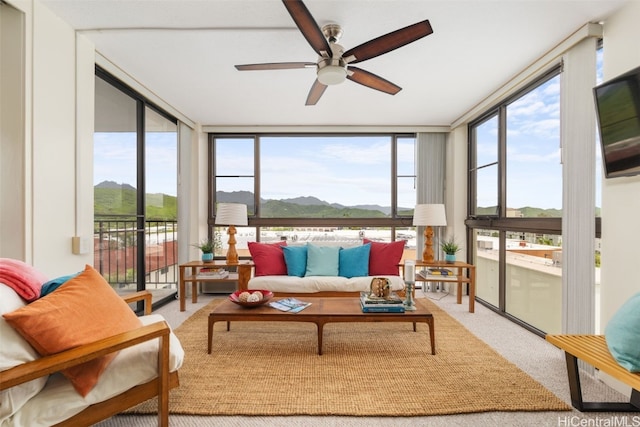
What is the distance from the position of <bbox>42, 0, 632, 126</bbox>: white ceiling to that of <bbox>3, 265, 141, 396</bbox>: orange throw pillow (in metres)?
1.80

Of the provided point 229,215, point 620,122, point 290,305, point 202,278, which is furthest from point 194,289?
point 620,122

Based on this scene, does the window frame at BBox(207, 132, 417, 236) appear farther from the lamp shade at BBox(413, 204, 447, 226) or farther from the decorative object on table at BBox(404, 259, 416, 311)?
the decorative object on table at BBox(404, 259, 416, 311)

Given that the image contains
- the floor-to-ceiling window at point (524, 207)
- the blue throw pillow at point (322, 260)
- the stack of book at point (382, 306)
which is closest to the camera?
the stack of book at point (382, 306)

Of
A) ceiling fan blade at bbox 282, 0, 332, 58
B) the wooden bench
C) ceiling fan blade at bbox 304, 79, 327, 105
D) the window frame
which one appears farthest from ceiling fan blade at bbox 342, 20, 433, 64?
the window frame

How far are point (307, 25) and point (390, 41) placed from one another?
53cm

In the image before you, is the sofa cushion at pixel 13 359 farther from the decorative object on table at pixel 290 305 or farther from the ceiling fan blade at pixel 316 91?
the ceiling fan blade at pixel 316 91

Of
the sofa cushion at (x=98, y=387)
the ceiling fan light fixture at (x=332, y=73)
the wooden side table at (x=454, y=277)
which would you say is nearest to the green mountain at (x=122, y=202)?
the sofa cushion at (x=98, y=387)

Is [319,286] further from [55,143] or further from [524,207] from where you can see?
[55,143]

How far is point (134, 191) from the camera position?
3.36 metres

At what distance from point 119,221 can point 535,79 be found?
14.3 ft

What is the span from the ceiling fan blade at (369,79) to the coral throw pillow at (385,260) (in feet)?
5.96

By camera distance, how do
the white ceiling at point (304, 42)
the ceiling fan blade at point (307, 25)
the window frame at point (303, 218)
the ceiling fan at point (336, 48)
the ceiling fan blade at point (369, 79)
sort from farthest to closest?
1. the window frame at point (303, 218)
2. the ceiling fan blade at point (369, 79)
3. the white ceiling at point (304, 42)
4. the ceiling fan at point (336, 48)
5. the ceiling fan blade at point (307, 25)

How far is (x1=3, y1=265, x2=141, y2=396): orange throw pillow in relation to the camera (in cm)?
128

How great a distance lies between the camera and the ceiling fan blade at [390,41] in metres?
1.78
